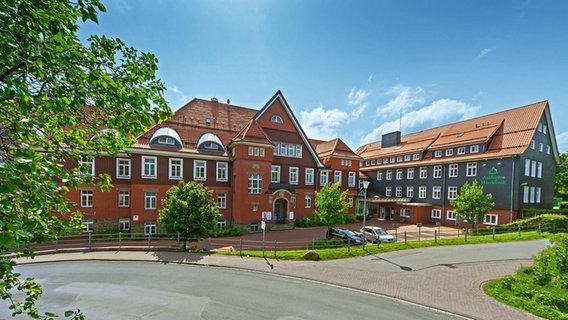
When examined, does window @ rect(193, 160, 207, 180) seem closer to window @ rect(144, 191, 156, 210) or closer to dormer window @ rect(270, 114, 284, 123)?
window @ rect(144, 191, 156, 210)

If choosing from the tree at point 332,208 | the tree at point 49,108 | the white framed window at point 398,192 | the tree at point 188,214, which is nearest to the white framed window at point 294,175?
the tree at point 332,208

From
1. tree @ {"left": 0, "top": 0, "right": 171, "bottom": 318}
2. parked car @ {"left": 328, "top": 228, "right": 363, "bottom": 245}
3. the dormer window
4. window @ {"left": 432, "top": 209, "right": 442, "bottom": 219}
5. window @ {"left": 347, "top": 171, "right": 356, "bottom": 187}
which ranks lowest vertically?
window @ {"left": 432, "top": 209, "right": 442, "bottom": 219}

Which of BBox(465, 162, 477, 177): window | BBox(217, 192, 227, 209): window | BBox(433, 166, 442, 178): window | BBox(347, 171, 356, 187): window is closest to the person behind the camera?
BBox(217, 192, 227, 209): window

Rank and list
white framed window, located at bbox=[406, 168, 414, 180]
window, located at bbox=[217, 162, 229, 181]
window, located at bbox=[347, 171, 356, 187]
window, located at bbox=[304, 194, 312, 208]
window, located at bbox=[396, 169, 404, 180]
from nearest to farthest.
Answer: window, located at bbox=[217, 162, 229, 181] < window, located at bbox=[304, 194, 312, 208] < window, located at bbox=[347, 171, 356, 187] < white framed window, located at bbox=[406, 168, 414, 180] < window, located at bbox=[396, 169, 404, 180]

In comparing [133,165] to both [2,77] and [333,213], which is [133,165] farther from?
[2,77]

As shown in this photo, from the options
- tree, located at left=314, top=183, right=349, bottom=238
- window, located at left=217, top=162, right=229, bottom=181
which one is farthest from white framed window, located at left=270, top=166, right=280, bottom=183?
tree, located at left=314, top=183, right=349, bottom=238

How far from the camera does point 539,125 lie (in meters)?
27.6

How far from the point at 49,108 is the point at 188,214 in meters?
14.1

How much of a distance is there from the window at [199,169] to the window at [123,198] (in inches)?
233

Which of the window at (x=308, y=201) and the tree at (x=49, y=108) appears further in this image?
the window at (x=308, y=201)

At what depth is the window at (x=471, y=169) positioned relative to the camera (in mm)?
28297

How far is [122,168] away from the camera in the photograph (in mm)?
21328

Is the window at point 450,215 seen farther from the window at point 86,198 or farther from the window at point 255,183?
the window at point 86,198

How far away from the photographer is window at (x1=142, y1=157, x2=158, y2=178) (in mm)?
21453
